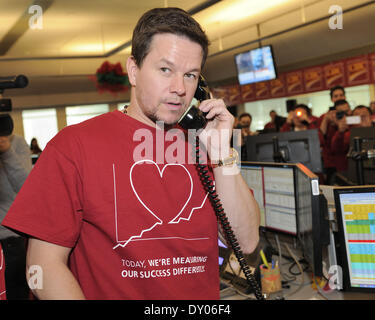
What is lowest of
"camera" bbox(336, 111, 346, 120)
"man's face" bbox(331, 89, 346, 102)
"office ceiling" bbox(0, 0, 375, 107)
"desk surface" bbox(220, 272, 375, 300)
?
"desk surface" bbox(220, 272, 375, 300)

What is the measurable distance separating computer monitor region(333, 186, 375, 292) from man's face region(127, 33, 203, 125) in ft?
2.48

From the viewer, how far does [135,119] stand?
112cm

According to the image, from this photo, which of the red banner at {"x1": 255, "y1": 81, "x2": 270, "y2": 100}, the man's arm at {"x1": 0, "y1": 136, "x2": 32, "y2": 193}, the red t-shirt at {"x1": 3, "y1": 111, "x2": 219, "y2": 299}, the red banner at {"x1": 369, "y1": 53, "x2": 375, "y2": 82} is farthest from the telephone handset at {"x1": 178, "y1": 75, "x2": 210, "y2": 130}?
the red banner at {"x1": 255, "y1": 81, "x2": 270, "y2": 100}

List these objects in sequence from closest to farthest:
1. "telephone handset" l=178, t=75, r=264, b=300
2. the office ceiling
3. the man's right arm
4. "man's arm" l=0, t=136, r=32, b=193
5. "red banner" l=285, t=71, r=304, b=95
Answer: the man's right arm
"telephone handset" l=178, t=75, r=264, b=300
"man's arm" l=0, t=136, r=32, b=193
the office ceiling
"red banner" l=285, t=71, r=304, b=95

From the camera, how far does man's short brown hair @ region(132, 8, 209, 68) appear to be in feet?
3.45

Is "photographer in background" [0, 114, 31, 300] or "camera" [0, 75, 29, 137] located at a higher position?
"camera" [0, 75, 29, 137]

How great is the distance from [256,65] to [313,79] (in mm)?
1008

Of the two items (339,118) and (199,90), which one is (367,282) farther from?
(339,118)

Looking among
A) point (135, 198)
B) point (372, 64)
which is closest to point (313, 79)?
point (372, 64)

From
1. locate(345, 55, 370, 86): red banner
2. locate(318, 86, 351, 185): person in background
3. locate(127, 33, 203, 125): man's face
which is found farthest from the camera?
locate(345, 55, 370, 86): red banner

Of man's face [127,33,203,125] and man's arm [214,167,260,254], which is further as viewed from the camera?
man's arm [214,167,260,254]

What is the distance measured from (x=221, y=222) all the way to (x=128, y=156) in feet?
1.10

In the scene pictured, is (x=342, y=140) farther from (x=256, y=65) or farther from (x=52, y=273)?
(x=52, y=273)

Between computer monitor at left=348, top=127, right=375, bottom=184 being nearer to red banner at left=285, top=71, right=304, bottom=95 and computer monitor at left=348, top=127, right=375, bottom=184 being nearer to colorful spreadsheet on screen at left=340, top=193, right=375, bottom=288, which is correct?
colorful spreadsheet on screen at left=340, top=193, right=375, bottom=288
